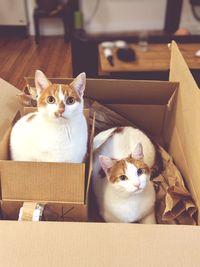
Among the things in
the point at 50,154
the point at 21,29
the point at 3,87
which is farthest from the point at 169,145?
the point at 21,29

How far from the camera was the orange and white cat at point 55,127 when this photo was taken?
0.82 meters

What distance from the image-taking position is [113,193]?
0.96 m

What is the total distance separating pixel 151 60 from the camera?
6.97 feet

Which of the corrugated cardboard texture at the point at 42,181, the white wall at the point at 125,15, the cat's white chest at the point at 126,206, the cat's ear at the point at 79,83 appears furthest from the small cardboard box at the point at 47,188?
the white wall at the point at 125,15

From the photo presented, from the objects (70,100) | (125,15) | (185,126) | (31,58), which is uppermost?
(70,100)

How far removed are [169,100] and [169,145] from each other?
18 cm

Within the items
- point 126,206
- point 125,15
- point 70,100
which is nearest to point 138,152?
point 126,206

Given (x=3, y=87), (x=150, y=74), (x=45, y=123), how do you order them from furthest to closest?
(x=150, y=74) < (x=3, y=87) < (x=45, y=123)

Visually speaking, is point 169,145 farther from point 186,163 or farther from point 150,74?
point 150,74

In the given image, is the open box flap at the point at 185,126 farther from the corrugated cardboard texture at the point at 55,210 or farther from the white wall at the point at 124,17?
the white wall at the point at 124,17

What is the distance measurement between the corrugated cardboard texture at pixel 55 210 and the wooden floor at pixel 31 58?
6.37 feet

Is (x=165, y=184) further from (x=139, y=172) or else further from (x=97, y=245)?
(x=97, y=245)

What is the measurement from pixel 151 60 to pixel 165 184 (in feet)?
4.11

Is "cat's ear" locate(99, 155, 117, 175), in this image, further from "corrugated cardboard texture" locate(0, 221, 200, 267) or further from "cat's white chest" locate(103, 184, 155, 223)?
"corrugated cardboard texture" locate(0, 221, 200, 267)
